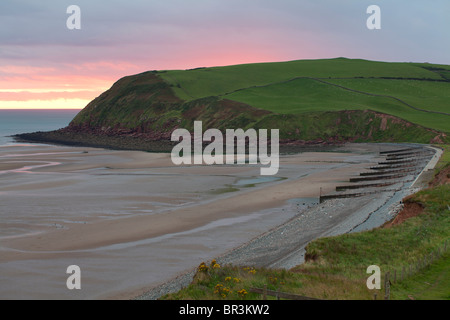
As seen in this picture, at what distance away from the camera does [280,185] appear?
58.7m

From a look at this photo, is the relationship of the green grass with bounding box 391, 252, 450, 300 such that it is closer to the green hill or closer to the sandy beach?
the sandy beach

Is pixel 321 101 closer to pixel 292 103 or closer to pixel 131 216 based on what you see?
pixel 292 103

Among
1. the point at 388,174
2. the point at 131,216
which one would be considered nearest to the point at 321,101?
the point at 388,174

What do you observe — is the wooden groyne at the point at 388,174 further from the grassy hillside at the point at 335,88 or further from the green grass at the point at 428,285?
the grassy hillside at the point at 335,88

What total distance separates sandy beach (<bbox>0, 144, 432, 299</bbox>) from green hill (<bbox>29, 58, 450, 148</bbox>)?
116ft

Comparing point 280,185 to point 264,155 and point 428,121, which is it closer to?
point 264,155

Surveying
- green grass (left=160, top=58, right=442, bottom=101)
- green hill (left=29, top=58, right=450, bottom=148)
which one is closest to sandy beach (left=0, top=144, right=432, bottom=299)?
green hill (left=29, top=58, right=450, bottom=148)

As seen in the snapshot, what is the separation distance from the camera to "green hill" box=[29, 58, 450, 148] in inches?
4523

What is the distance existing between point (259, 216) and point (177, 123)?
98.4 meters

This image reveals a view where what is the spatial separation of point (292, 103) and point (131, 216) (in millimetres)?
106982

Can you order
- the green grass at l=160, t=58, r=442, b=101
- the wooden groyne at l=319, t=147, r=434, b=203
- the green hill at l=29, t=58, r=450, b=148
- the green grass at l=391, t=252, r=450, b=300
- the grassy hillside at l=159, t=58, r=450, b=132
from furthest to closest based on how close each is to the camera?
the green grass at l=160, t=58, r=442, b=101
the grassy hillside at l=159, t=58, r=450, b=132
the green hill at l=29, t=58, r=450, b=148
the wooden groyne at l=319, t=147, r=434, b=203
the green grass at l=391, t=252, r=450, b=300

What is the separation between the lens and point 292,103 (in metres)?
145

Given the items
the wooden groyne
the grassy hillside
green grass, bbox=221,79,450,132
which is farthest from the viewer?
the grassy hillside

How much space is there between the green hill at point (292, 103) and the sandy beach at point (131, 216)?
35404 mm
